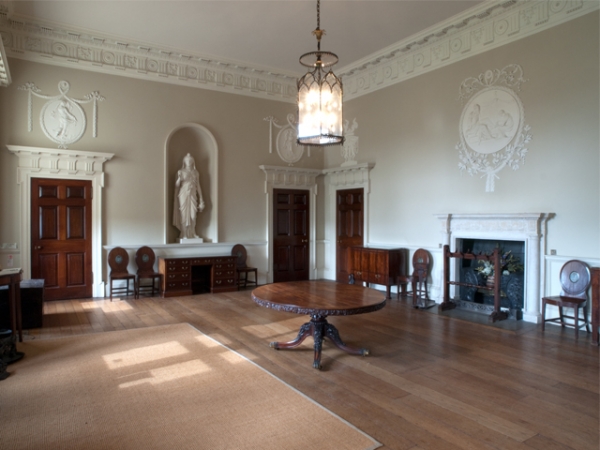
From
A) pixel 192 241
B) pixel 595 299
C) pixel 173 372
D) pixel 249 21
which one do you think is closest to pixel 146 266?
pixel 192 241

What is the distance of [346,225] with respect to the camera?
9031mm

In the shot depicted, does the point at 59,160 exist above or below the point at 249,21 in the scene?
below

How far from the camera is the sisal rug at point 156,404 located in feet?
8.63

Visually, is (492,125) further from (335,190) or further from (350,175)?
(335,190)

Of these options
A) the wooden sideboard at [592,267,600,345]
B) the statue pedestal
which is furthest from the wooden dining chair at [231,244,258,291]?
the wooden sideboard at [592,267,600,345]

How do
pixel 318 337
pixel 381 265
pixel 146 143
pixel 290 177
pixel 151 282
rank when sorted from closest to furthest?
1. pixel 318 337
2. pixel 381 265
3. pixel 146 143
4. pixel 151 282
5. pixel 290 177

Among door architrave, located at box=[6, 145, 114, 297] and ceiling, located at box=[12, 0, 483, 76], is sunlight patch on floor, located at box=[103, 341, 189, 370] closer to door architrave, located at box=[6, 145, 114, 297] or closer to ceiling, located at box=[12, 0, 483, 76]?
door architrave, located at box=[6, 145, 114, 297]

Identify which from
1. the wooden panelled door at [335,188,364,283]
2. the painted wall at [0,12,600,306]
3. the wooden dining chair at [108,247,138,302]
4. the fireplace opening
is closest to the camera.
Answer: the painted wall at [0,12,600,306]

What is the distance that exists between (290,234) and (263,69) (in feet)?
11.7

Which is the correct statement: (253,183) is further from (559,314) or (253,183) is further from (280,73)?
(559,314)

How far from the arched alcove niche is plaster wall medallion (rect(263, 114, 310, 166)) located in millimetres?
1396

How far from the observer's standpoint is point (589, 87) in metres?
5.20

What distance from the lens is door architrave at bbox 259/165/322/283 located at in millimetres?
8945

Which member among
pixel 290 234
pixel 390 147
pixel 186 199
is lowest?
pixel 290 234
